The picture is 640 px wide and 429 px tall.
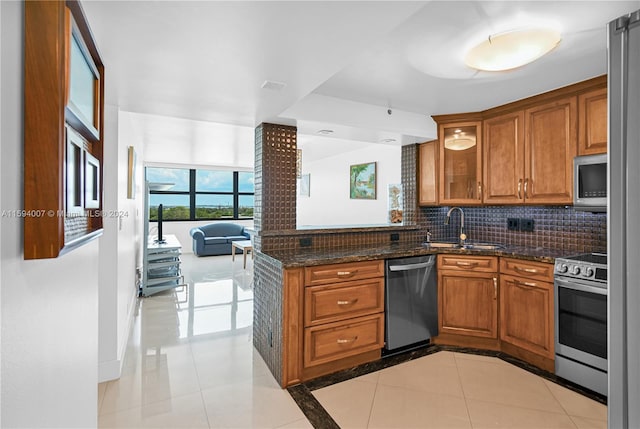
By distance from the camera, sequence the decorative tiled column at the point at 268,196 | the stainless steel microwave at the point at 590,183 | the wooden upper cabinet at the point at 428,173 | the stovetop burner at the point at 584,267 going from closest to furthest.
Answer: the stovetop burner at the point at 584,267 < the stainless steel microwave at the point at 590,183 < the decorative tiled column at the point at 268,196 < the wooden upper cabinet at the point at 428,173

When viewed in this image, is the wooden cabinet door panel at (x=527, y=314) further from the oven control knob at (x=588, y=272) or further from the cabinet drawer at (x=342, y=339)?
the cabinet drawer at (x=342, y=339)

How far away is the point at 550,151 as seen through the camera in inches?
105

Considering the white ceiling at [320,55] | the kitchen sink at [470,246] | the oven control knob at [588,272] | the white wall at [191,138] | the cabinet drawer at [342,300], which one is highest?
the white wall at [191,138]

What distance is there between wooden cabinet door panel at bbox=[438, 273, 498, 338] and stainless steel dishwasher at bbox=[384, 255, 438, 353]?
0.08m

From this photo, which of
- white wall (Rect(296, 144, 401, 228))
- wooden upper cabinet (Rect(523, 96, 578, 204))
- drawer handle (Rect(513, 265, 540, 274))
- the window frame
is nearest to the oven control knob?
drawer handle (Rect(513, 265, 540, 274))

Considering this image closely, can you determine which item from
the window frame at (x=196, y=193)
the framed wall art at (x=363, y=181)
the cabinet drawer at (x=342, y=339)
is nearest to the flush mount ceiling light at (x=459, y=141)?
the cabinet drawer at (x=342, y=339)

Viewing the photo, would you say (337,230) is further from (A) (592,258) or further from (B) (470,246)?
(A) (592,258)

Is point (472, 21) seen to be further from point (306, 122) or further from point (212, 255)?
point (212, 255)

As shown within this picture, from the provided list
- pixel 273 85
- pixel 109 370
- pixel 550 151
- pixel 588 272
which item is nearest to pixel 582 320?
pixel 588 272

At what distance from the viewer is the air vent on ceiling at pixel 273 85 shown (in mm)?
1963

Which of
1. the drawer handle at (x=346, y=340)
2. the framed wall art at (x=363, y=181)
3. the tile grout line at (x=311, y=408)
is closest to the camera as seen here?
the tile grout line at (x=311, y=408)

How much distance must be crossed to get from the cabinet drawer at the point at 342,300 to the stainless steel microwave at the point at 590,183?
1.57m

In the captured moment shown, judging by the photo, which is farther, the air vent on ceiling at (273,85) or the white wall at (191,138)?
the white wall at (191,138)

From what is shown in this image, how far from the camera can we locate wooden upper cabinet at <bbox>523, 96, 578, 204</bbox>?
2.55 m
